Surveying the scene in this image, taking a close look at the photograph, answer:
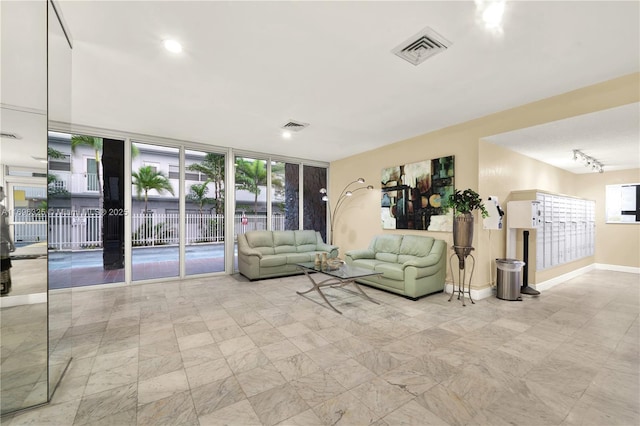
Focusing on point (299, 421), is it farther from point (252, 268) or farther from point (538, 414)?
point (252, 268)

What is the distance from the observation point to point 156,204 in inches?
224

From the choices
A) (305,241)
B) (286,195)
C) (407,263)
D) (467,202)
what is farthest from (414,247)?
(286,195)

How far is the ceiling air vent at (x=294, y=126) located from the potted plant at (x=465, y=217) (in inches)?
104

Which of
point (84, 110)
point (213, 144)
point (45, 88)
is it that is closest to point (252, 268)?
point (213, 144)

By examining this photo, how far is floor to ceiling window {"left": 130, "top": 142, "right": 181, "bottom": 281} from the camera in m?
5.47

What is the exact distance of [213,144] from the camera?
563 cm

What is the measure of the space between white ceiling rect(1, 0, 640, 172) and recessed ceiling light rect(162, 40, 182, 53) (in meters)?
0.05

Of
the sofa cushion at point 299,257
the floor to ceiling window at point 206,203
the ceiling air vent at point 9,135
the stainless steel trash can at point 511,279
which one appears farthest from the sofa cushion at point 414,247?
the ceiling air vent at point 9,135

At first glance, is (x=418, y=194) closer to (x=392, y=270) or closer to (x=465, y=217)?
(x=465, y=217)

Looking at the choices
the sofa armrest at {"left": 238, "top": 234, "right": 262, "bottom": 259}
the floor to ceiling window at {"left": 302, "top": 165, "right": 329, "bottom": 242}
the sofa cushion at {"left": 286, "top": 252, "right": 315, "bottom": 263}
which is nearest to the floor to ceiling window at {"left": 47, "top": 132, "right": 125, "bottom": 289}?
the sofa armrest at {"left": 238, "top": 234, "right": 262, "bottom": 259}

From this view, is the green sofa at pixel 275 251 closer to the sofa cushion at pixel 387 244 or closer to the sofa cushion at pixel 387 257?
the sofa cushion at pixel 387 244

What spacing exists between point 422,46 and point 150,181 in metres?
5.86

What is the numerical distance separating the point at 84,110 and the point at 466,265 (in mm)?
6185

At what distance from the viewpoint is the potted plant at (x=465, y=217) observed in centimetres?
392
